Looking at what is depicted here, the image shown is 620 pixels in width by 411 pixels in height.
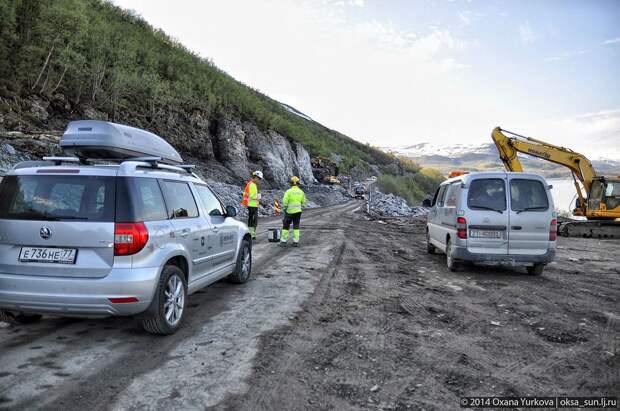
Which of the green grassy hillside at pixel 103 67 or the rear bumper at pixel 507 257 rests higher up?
the green grassy hillside at pixel 103 67

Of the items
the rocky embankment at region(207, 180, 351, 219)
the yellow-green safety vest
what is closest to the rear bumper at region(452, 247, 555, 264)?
the yellow-green safety vest

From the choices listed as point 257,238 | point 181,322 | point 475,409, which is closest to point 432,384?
point 475,409

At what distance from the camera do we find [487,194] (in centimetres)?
866

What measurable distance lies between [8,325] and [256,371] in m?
3.13

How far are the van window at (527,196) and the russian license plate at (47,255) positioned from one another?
7746 mm

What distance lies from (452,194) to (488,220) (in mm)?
1248

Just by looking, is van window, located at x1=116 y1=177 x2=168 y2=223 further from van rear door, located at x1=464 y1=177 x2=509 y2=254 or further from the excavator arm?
the excavator arm

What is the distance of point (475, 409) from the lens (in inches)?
126

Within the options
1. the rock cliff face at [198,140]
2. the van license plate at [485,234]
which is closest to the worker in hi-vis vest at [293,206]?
the van license plate at [485,234]

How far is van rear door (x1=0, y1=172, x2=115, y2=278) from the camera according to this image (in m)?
4.12

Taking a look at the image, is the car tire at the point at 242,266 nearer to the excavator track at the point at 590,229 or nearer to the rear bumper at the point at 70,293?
the rear bumper at the point at 70,293

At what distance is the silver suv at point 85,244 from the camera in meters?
4.09

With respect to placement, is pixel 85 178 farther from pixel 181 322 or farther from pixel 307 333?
pixel 307 333

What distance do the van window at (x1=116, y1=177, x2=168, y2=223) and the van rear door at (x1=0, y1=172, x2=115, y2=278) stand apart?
0.08 m
